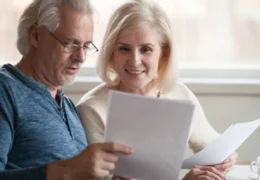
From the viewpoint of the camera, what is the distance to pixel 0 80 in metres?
1.74

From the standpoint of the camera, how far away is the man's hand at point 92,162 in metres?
1.45

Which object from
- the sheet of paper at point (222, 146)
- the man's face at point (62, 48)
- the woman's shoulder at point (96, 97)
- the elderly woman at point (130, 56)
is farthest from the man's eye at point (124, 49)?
the sheet of paper at point (222, 146)

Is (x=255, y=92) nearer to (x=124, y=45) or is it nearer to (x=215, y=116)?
(x=215, y=116)

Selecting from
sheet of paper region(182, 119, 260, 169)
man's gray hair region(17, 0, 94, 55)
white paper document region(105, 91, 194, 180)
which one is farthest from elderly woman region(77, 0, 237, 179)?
white paper document region(105, 91, 194, 180)

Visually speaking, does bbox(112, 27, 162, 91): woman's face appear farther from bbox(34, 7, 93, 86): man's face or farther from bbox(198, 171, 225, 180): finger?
bbox(198, 171, 225, 180): finger

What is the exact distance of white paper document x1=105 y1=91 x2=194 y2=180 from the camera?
1446 millimetres

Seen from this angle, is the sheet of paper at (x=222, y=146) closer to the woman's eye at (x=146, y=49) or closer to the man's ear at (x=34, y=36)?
the woman's eye at (x=146, y=49)

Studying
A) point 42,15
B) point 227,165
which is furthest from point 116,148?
point 227,165

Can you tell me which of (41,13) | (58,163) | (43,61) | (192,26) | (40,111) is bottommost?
(58,163)

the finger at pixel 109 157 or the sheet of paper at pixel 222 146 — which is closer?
the finger at pixel 109 157

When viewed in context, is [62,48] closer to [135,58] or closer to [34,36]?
[34,36]

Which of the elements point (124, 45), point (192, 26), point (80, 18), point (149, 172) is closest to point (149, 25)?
point (124, 45)

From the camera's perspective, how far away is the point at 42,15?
1814mm

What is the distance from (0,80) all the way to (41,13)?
263mm
